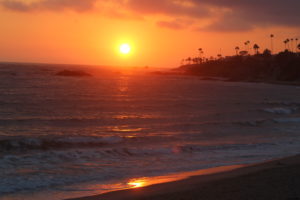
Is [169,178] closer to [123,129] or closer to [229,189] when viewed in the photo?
[229,189]

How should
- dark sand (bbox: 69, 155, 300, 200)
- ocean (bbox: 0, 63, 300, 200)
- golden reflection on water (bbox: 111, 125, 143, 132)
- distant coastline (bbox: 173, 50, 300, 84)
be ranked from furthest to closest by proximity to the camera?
distant coastline (bbox: 173, 50, 300, 84) < golden reflection on water (bbox: 111, 125, 143, 132) < ocean (bbox: 0, 63, 300, 200) < dark sand (bbox: 69, 155, 300, 200)

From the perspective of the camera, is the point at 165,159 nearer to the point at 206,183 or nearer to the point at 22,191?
the point at 206,183

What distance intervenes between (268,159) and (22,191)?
31.5 ft

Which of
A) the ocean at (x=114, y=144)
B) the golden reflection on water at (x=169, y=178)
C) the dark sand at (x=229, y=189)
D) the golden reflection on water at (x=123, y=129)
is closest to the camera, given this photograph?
the dark sand at (x=229, y=189)

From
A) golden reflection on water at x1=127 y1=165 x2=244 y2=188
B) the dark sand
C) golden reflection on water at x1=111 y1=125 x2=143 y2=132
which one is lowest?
golden reflection on water at x1=127 y1=165 x2=244 y2=188

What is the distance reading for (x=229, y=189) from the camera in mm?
8812

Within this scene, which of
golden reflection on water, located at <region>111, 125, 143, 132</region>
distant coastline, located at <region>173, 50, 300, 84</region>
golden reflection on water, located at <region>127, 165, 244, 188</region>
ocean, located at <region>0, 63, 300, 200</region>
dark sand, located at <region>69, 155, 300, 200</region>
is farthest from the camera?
distant coastline, located at <region>173, 50, 300, 84</region>

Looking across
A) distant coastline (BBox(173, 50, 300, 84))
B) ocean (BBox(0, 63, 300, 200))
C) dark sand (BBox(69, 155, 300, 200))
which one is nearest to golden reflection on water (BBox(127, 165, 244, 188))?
ocean (BBox(0, 63, 300, 200))

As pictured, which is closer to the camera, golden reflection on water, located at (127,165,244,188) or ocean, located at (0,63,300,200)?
golden reflection on water, located at (127,165,244,188)

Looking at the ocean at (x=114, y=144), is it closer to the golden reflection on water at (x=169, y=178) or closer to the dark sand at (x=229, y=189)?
the golden reflection on water at (x=169, y=178)

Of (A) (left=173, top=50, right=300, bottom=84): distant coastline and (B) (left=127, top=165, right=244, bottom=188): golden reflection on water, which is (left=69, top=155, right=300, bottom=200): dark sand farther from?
(A) (left=173, top=50, right=300, bottom=84): distant coastline

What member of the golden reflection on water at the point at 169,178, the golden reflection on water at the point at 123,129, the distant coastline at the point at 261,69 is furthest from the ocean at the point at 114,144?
the distant coastline at the point at 261,69

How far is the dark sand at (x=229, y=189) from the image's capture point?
816cm

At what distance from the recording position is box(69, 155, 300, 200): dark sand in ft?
26.8
